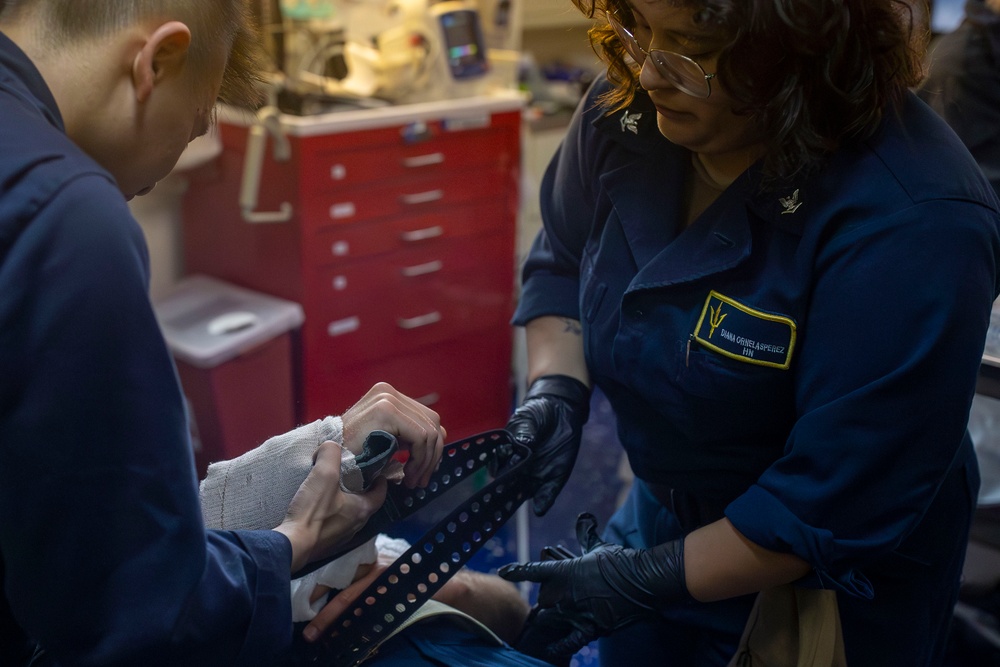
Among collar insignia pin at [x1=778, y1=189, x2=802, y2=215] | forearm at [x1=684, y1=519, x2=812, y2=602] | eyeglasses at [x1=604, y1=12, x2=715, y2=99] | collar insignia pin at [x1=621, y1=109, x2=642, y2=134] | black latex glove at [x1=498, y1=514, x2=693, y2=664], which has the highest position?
eyeglasses at [x1=604, y1=12, x2=715, y2=99]

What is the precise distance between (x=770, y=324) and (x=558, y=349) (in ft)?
1.36

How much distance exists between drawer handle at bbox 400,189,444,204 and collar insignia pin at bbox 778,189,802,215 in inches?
69.2

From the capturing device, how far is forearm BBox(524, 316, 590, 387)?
133 centimetres

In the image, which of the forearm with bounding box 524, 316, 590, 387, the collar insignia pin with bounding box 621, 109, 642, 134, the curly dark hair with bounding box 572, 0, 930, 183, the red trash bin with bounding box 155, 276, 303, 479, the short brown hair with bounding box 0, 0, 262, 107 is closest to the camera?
the short brown hair with bounding box 0, 0, 262, 107

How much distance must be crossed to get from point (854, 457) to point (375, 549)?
0.56 m

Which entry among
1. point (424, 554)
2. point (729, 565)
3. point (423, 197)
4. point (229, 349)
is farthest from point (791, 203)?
point (423, 197)

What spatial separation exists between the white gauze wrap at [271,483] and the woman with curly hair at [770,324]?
0.92 feet

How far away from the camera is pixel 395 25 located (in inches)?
109

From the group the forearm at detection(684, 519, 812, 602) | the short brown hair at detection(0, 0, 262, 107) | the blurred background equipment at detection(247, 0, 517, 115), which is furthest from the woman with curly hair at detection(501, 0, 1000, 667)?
the blurred background equipment at detection(247, 0, 517, 115)

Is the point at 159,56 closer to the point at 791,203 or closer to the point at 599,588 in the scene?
the point at 791,203

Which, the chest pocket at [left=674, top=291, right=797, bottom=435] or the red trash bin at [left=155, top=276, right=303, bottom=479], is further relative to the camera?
the red trash bin at [left=155, top=276, right=303, bottom=479]

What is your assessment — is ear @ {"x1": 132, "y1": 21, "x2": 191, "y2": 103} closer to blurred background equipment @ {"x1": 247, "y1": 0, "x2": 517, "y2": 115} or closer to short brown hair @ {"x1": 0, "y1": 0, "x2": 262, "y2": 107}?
short brown hair @ {"x1": 0, "y1": 0, "x2": 262, "y2": 107}

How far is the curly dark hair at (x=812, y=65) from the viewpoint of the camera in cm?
89

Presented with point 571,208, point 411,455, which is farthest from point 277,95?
point 411,455
